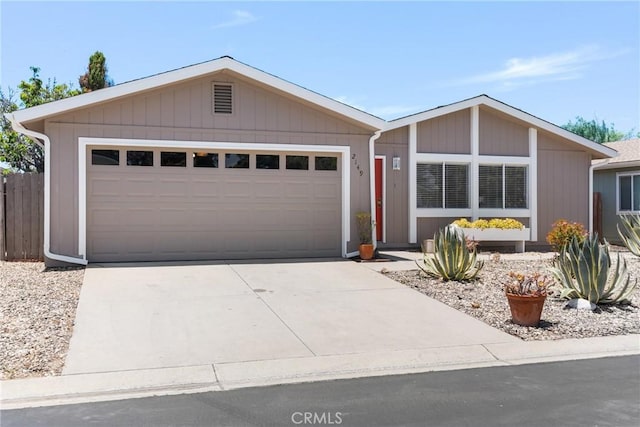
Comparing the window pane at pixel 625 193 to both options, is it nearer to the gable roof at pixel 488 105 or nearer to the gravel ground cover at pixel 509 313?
the gable roof at pixel 488 105

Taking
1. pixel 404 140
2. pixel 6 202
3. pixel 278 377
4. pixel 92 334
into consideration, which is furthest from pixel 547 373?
pixel 6 202

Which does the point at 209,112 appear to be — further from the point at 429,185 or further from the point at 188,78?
the point at 429,185

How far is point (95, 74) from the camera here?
22641mm

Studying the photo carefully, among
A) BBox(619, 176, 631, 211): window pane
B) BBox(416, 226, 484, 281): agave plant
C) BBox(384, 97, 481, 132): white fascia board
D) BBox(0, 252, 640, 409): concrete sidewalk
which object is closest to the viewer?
BBox(0, 252, 640, 409): concrete sidewalk

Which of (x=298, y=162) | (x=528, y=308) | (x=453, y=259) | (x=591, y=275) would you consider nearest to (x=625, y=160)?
(x=453, y=259)

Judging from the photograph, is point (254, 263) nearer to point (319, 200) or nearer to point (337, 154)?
point (319, 200)

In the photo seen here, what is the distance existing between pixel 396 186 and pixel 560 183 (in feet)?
16.6

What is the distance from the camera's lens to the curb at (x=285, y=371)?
201 inches

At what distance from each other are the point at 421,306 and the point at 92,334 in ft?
15.3

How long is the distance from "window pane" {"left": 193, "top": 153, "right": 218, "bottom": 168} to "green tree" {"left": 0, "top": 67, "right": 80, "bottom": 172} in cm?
1007

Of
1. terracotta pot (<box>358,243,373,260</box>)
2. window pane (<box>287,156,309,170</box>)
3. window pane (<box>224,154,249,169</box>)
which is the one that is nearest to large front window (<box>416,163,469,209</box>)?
terracotta pot (<box>358,243,373,260</box>)

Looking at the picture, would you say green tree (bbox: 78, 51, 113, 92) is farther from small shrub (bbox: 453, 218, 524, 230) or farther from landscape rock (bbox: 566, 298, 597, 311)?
landscape rock (bbox: 566, 298, 597, 311)

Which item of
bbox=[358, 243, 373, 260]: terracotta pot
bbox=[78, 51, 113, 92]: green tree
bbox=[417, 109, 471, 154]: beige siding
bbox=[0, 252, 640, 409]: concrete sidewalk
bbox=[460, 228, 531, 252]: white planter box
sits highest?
bbox=[78, 51, 113, 92]: green tree

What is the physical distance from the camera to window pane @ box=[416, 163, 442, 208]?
14984 mm
